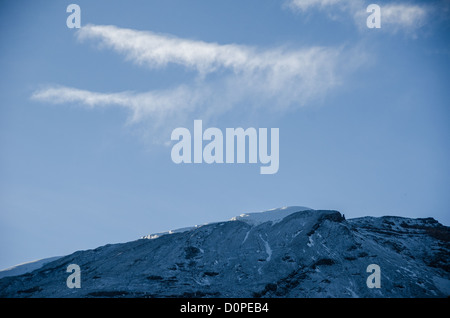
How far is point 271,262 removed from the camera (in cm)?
10162

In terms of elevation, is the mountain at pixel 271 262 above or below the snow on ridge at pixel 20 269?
above

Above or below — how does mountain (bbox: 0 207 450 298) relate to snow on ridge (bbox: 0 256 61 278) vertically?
above

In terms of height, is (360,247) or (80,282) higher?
(360,247)

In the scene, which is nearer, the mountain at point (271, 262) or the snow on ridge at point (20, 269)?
the mountain at point (271, 262)

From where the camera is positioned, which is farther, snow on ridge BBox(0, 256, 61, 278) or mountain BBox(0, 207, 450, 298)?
snow on ridge BBox(0, 256, 61, 278)

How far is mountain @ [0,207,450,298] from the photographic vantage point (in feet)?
300

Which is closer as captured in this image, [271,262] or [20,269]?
[271,262]

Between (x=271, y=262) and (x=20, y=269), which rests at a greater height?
(x=271, y=262)

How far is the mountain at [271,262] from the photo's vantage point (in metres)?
91.6
